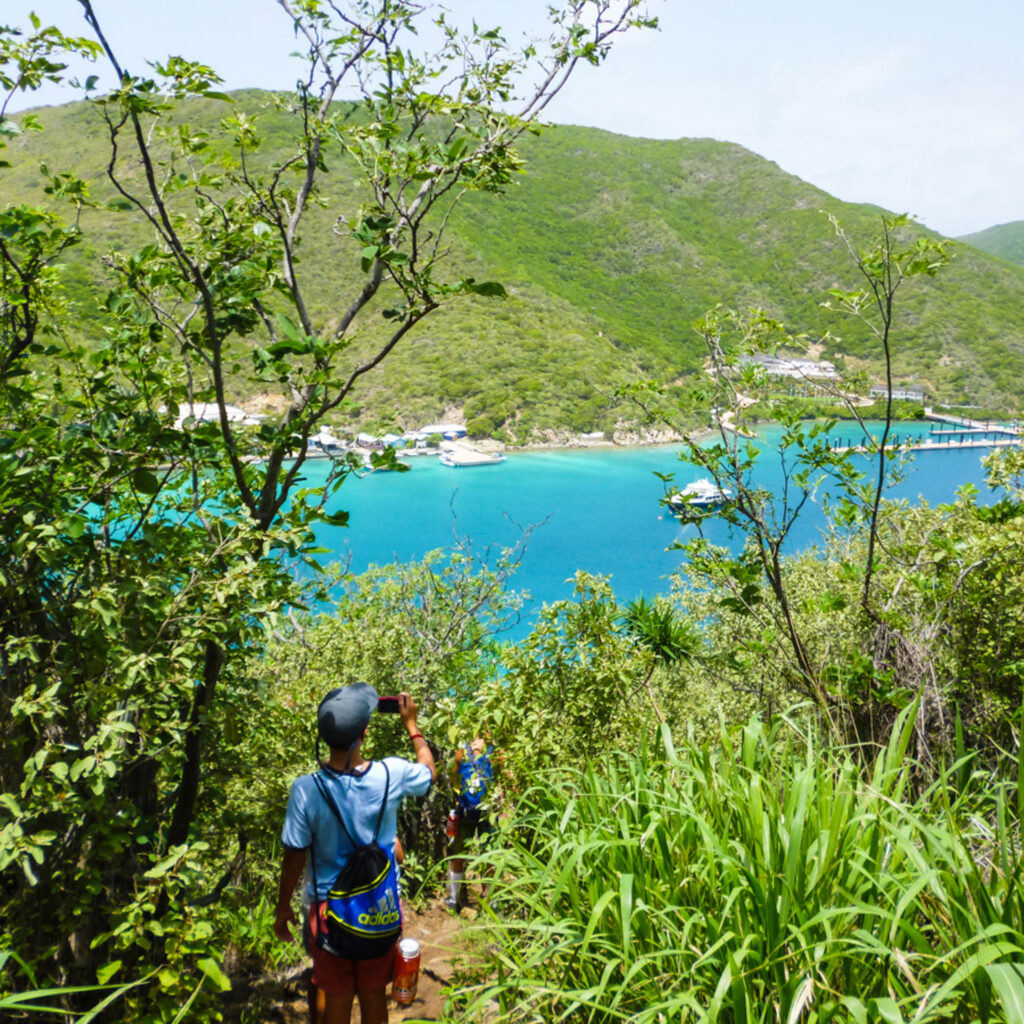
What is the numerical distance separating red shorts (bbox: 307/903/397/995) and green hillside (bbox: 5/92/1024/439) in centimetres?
4274

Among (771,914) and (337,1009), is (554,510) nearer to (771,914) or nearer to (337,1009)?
(337,1009)

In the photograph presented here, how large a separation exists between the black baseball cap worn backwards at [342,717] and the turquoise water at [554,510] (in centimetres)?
3063

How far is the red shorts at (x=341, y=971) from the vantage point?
6.52 feet

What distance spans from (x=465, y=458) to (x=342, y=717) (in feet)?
188

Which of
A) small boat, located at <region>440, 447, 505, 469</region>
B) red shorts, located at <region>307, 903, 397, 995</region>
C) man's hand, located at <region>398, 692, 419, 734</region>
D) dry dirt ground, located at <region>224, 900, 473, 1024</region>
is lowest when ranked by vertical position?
small boat, located at <region>440, 447, 505, 469</region>

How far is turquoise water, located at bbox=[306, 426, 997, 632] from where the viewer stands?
40.9m

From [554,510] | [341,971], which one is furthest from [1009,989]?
[554,510]

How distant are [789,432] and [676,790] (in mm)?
2080

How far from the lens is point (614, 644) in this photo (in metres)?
3.74

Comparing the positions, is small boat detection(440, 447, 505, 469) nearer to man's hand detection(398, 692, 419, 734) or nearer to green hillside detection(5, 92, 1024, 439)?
green hillside detection(5, 92, 1024, 439)

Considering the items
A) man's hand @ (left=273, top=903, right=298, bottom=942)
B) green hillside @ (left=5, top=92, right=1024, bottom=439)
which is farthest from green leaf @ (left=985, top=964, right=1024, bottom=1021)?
green hillside @ (left=5, top=92, right=1024, bottom=439)

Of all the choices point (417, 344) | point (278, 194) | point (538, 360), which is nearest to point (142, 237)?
point (417, 344)

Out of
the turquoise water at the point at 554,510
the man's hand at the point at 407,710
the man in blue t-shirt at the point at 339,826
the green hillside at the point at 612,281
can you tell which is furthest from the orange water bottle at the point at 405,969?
the green hillside at the point at 612,281

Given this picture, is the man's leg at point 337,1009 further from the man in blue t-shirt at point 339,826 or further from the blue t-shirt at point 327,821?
the blue t-shirt at point 327,821
